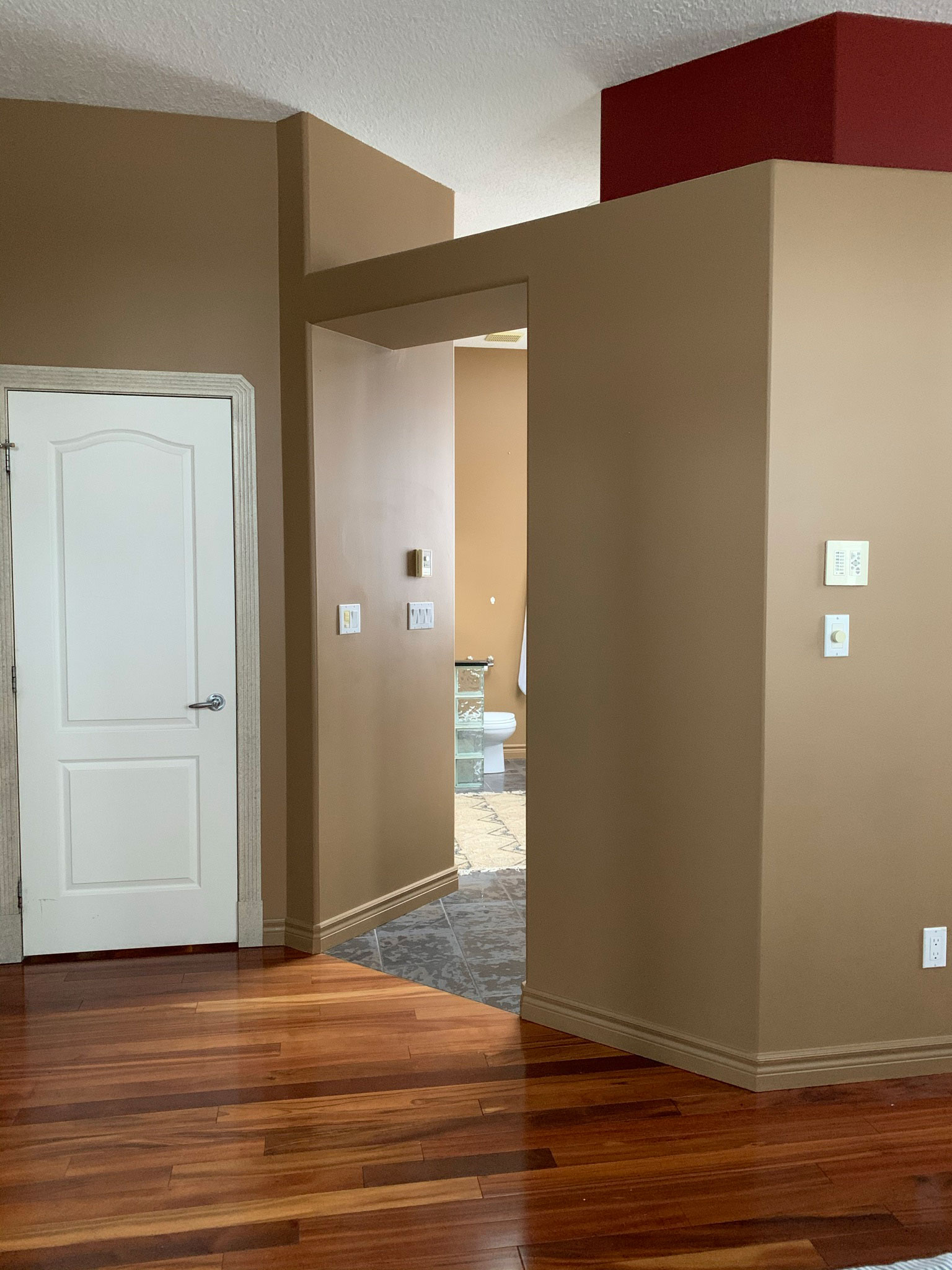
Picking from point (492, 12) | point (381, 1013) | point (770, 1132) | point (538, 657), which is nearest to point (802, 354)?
point (538, 657)

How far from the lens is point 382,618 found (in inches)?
161

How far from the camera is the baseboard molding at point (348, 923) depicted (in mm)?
3811

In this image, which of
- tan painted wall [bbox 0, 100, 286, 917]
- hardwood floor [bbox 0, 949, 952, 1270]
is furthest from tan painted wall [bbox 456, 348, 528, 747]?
hardwood floor [bbox 0, 949, 952, 1270]

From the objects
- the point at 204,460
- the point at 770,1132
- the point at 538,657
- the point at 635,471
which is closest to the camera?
the point at 770,1132

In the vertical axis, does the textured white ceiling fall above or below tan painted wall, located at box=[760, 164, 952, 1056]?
above

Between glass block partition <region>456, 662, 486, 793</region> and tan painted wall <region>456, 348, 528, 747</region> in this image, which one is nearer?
glass block partition <region>456, 662, 486, 793</region>

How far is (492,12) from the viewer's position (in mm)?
2920

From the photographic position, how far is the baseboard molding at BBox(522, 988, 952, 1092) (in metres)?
2.74

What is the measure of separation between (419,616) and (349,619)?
0.48m

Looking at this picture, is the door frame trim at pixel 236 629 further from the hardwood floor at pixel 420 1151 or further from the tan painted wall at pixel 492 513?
the tan painted wall at pixel 492 513

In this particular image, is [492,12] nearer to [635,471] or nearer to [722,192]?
[722,192]

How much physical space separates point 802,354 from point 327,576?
6.34 ft

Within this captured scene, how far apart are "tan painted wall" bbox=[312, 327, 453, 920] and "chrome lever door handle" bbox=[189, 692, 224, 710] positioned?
0.40 m

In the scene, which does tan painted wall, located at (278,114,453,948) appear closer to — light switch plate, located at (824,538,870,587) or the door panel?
the door panel
